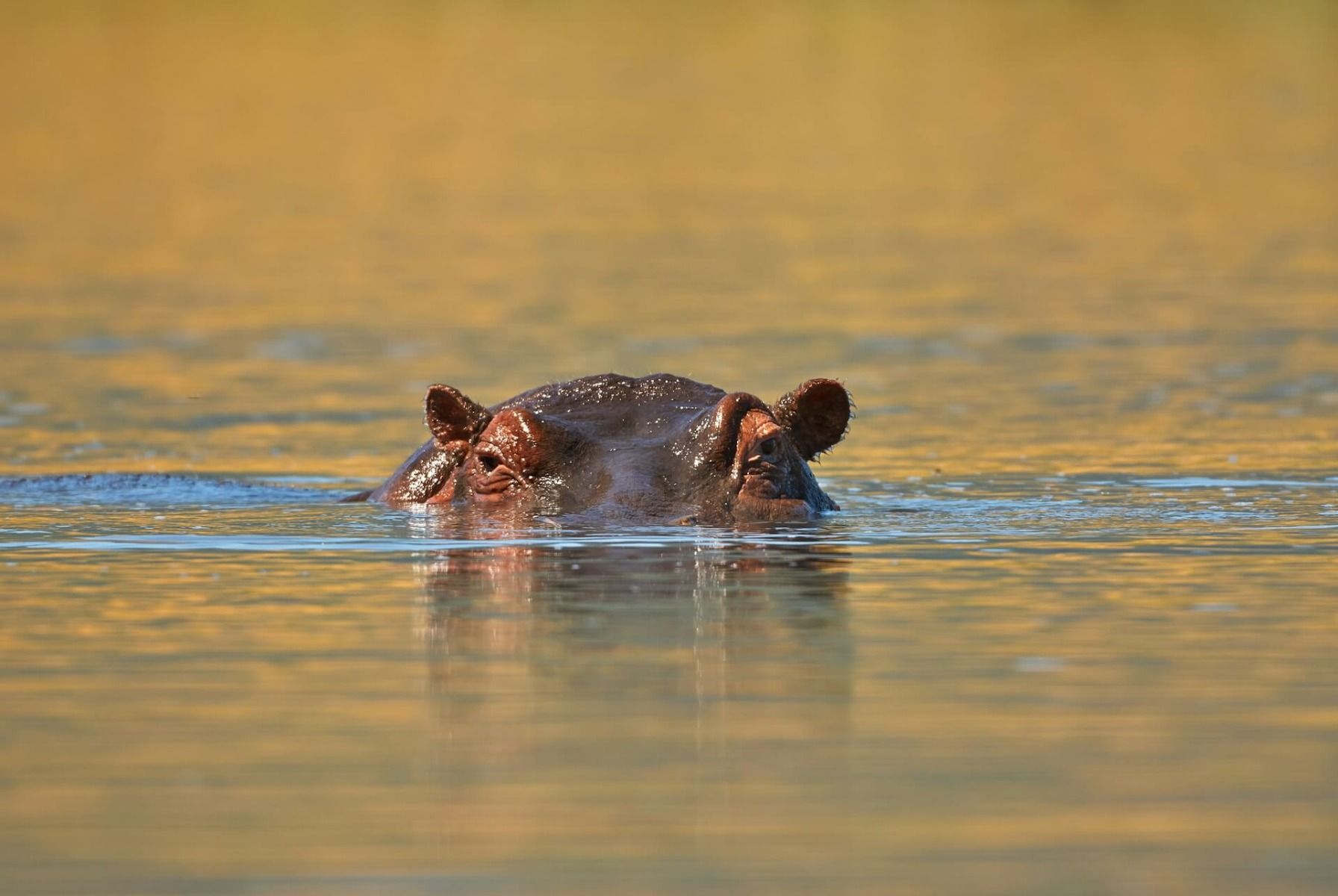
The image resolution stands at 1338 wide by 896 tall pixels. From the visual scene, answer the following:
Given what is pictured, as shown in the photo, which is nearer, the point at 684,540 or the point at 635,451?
the point at 684,540

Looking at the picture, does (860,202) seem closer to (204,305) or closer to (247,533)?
(204,305)

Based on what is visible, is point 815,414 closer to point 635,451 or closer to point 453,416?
point 635,451

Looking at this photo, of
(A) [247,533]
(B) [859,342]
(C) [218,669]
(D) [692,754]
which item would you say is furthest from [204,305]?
(D) [692,754]

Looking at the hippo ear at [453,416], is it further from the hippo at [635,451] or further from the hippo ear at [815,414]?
the hippo ear at [815,414]

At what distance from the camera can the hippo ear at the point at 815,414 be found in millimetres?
13133

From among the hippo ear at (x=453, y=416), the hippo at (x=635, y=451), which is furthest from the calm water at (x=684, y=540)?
the hippo ear at (x=453, y=416)

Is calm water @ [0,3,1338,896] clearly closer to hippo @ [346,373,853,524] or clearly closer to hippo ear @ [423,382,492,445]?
hippo @ [346,373,853,524]

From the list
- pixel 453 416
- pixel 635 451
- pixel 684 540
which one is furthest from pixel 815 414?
pixel 684 540

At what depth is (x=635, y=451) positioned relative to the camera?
490 inches

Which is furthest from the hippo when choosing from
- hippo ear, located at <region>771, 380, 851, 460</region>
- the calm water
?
the calm water

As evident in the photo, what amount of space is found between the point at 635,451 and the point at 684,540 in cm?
88

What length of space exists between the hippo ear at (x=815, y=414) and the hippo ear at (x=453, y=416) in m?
1.32

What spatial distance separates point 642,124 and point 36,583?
41.6m

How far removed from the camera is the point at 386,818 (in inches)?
283
